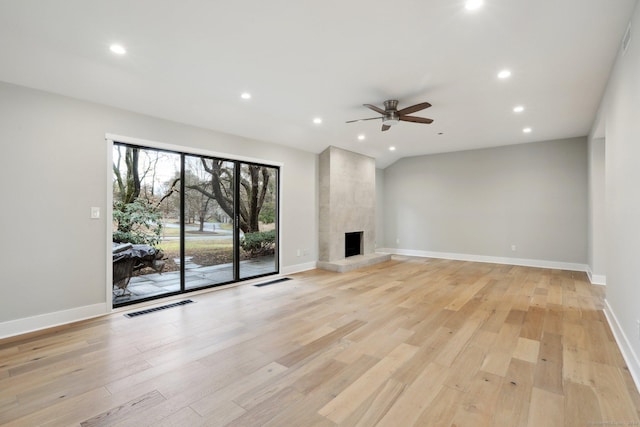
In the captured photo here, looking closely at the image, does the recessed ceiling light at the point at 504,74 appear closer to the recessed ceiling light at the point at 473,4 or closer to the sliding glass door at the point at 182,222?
the recessed ceiling light at the point at 473,4

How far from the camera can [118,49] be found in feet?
9.07

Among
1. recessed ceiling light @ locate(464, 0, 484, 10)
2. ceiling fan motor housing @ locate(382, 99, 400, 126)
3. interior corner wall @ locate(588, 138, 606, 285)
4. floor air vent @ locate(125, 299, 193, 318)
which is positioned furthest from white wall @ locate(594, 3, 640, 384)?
floor air vent @ locate(125, 299, 193, 318)

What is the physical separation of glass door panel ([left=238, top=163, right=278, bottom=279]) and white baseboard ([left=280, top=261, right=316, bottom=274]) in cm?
18

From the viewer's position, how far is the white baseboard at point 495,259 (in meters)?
6.21

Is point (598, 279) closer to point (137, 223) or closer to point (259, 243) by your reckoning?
point (259, 243)

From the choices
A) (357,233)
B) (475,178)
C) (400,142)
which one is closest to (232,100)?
(400,142)

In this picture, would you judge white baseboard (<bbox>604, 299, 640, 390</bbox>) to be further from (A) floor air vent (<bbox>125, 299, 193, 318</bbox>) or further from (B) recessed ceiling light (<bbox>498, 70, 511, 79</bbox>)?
(A) floor air vent (<bbox>125, 299, 193, 318</bbox>)

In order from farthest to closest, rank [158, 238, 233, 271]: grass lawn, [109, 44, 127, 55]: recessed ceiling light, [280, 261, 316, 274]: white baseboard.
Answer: [280, 261, 316, 274]: white baseboard < [158, 238, 233, 271]: grass lawn < [109, 44, 127, 55]: recessed ceiling light

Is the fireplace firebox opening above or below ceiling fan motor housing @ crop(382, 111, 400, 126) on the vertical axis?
below

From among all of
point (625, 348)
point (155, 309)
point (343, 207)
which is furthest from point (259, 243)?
point (625, 348)

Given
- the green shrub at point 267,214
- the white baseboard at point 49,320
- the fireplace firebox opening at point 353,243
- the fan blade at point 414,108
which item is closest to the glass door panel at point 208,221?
the green shrub at point 267,214

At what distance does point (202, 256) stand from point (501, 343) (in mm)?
4024

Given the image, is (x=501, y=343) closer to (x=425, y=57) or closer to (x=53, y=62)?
(x=425, y=57)

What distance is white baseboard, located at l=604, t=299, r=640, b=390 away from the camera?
6.96ft
